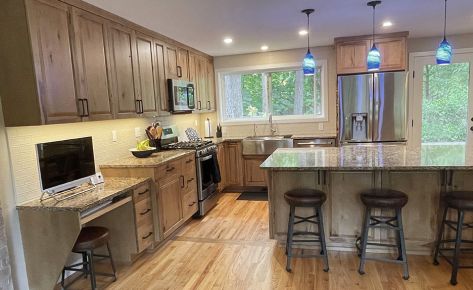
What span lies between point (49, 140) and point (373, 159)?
9.09 ft

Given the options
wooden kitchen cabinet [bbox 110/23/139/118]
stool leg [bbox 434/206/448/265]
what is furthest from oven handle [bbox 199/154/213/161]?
stool leg [bbox 434/206/448/265]

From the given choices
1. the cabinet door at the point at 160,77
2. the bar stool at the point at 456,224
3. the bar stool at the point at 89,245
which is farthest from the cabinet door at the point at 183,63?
the bar stool at the point at 456,224

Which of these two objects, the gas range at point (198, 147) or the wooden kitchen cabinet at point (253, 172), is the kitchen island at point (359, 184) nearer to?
the gas range at point (198, 147)

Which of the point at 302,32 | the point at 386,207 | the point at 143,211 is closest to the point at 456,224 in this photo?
the point at 386,207

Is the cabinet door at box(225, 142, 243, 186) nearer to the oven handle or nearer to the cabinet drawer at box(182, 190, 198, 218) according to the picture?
the oven handle

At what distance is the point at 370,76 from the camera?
450cm

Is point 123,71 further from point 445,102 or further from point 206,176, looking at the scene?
point 445,102

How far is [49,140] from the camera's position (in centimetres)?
264

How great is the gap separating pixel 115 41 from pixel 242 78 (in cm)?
298

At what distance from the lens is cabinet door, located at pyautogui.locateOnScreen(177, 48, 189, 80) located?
4415mm

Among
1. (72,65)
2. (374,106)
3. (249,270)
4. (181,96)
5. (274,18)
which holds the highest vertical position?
(274,18)

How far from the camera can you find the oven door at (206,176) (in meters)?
4.09

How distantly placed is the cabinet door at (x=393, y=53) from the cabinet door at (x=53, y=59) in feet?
13.2

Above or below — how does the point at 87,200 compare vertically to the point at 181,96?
below
